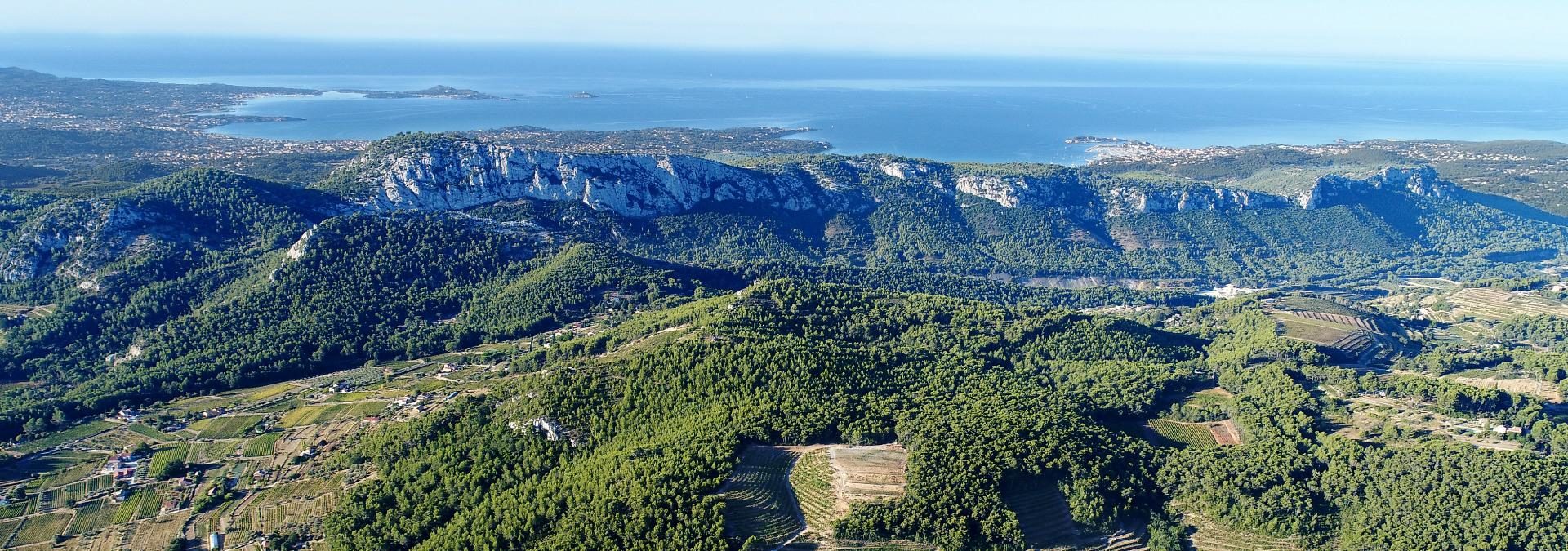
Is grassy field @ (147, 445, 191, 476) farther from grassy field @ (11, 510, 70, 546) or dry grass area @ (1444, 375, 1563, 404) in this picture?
dry grass area @ (1444, 375, 1563, 404)

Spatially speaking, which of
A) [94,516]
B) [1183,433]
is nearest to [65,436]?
[94,516]

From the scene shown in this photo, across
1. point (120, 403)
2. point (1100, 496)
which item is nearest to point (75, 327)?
point (120, 403)

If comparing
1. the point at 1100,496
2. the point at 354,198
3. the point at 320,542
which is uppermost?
the point at 354,198

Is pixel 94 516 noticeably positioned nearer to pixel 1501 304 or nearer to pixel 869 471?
pixel 869 471

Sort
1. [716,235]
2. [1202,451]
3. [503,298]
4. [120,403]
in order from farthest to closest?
[716,235], [503,298], [120,403], [1202,451]

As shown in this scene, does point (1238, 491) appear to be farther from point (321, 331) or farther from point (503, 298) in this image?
point (321, 331)

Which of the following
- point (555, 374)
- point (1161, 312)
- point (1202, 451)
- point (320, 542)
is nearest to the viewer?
point (320, 542)
